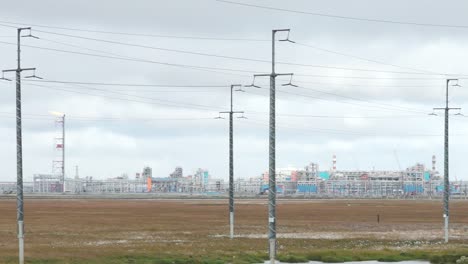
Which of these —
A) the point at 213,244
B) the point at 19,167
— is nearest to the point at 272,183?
the point at 19,167

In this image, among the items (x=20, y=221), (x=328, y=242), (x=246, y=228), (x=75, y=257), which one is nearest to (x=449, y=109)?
(x=328, y=242)

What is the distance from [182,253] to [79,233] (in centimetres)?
2378

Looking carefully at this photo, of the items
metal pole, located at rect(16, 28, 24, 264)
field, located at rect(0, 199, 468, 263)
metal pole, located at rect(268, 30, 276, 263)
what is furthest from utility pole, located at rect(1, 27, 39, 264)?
metal pole, located at rect(268, 30, 276, 263)

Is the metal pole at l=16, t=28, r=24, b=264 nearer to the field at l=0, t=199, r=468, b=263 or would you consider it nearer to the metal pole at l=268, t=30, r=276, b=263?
the field at l=0, t=199, r=468, b=263

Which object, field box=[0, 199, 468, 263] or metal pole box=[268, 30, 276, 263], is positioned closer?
metal pole box=[268, 30, 276, 263]

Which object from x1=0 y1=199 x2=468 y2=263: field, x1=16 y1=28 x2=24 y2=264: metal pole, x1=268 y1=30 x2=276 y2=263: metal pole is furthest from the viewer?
x1=0 y1=199 x2=468 y2=263: field

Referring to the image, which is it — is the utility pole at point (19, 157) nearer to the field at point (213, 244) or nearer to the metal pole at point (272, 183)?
the field at point (213, 244)

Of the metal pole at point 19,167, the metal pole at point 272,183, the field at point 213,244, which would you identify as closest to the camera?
the metal pole at point 272,183

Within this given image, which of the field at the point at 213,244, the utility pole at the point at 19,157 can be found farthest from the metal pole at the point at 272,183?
the utility pole at the point at 19,157

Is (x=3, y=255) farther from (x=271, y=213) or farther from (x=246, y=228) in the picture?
(x=246, y=228)

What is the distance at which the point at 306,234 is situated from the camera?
74.6 metres

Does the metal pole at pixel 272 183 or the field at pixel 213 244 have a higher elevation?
the metal pole at pixel 272 183

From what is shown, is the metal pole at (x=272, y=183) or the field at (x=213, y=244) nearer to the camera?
the metal pole at (x=272, y=183)

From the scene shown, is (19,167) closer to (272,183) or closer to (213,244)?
(272,183)
